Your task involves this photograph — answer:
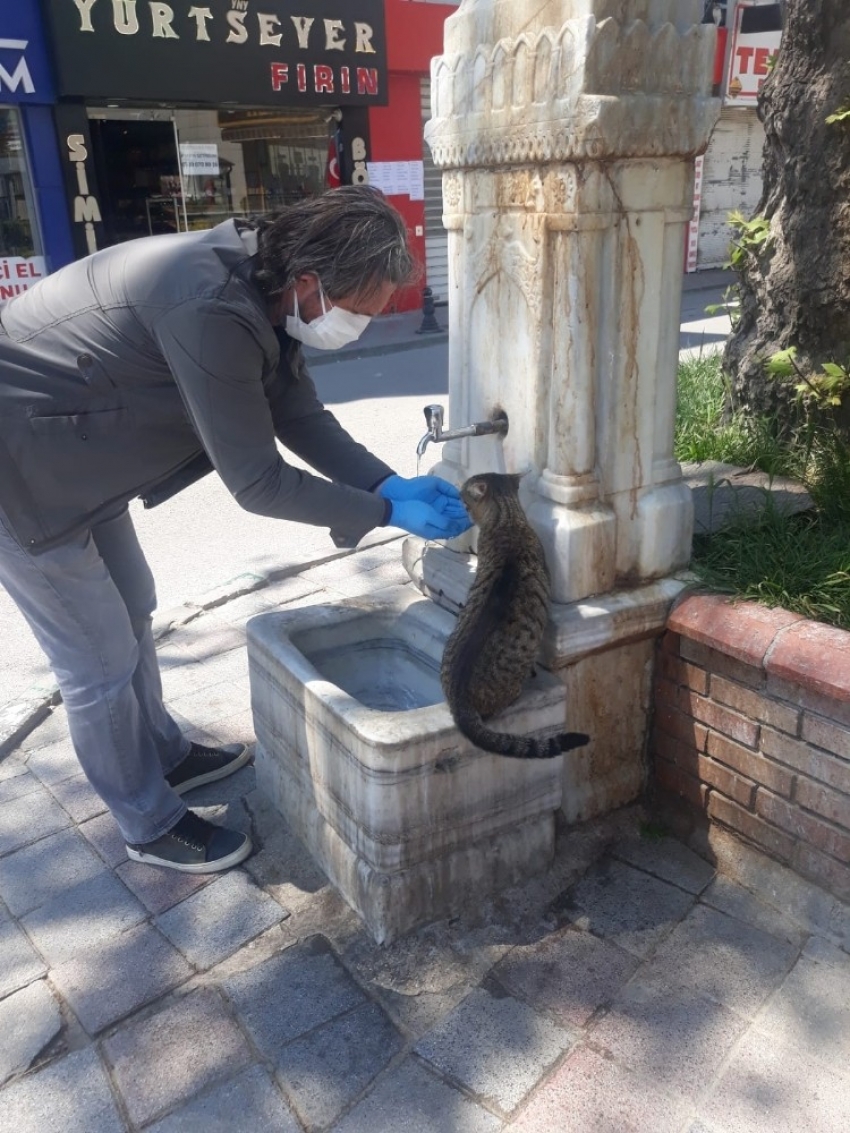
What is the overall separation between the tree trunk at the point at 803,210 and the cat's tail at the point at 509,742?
79.5 inches

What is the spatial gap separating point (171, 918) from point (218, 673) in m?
1.38

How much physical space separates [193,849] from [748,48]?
57.9ft

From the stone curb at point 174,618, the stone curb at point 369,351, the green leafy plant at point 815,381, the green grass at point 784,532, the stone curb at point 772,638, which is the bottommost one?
the stone curb at point 369,351

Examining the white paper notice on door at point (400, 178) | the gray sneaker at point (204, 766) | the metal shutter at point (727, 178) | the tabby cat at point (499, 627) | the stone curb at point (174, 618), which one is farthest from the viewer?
the metal shutter at point (727, 178)

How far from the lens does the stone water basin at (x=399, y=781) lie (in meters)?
2.17

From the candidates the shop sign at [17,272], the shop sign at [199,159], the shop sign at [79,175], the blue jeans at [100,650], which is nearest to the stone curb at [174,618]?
the blue jeans at [100,650]

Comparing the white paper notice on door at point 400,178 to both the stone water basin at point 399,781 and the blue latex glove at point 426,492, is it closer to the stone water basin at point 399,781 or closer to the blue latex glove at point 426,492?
the blue latex glove at point 426,492

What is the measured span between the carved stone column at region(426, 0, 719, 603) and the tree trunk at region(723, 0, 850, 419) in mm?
1302

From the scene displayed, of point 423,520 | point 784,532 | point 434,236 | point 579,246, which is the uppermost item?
point 579,246

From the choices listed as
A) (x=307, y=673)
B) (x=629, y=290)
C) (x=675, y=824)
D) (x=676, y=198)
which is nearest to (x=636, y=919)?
(x=675, y=824)

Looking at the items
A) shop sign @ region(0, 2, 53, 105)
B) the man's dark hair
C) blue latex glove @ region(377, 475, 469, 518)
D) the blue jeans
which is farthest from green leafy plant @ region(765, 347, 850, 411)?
shop sign @ region(0, 2, 53, 105)

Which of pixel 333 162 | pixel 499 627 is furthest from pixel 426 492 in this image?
pixel 333 162

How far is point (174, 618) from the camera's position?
4.12m

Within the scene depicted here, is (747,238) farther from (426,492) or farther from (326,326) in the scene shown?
(326,326)
